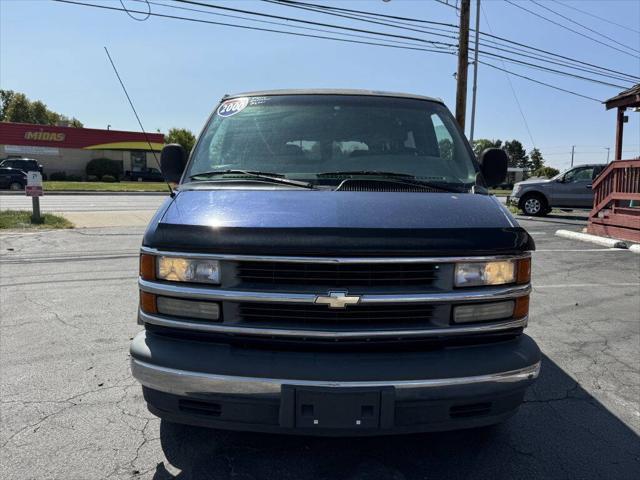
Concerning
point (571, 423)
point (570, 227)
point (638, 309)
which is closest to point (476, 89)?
point (570, 227)

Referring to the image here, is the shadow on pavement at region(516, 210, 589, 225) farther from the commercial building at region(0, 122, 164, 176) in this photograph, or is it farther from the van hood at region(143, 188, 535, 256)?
the commercial building at region(0, 122, 164, 176)

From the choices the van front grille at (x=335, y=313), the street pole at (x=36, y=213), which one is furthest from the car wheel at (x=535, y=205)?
the van front grille at (x=335, y=313)

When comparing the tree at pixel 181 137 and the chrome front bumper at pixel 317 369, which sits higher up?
the tree at pixel 181 137

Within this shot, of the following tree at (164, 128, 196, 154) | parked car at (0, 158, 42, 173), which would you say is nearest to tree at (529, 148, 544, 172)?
tree at (164, 128, 196, 154)

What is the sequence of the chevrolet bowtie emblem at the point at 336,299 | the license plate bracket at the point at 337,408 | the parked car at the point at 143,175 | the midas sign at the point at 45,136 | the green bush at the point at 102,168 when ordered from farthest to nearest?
the parked car at the point at 143,175, the green bush at the point at 102,168, the midas sign at the point at 45,136, the chevrolet bowtie emblem at the point at 336,299, the license plate bracket at the point at 337,408

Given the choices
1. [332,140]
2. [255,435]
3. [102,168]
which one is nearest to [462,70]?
[332,140]

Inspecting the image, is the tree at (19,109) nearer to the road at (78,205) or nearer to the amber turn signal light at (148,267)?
the road at (78,205)

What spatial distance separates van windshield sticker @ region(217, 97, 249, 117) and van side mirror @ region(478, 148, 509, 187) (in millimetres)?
1828

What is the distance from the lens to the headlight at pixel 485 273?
2.44 metres

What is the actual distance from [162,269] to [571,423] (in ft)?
8.89

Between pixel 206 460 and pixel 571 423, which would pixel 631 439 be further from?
pixel 206 460

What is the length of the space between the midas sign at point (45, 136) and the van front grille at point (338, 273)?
48.5 meters

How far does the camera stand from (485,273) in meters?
2.48

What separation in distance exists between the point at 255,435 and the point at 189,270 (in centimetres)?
118
